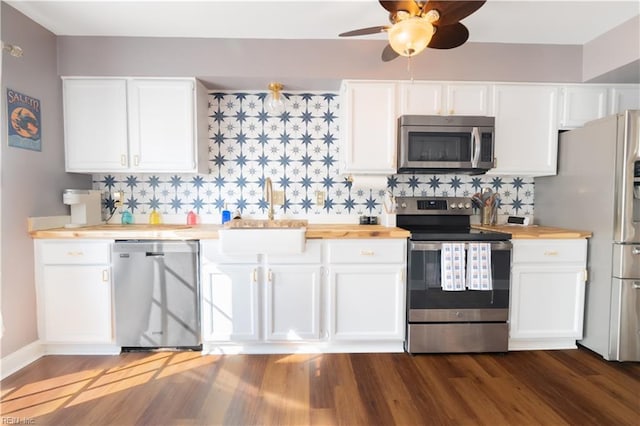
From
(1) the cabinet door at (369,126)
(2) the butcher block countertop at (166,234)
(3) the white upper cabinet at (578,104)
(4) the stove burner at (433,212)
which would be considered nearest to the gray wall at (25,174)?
(2) the butcher block countertop at (166,234)

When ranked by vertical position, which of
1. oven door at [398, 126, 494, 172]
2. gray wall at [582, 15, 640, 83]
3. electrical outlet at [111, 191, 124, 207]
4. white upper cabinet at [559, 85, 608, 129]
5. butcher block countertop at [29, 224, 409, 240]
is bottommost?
butcher block countertop at [29, 224, 409, 240]

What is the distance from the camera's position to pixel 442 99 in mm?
2623

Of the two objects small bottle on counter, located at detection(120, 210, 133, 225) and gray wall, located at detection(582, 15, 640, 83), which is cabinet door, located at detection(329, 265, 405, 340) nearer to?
small bottle on counter, located at detection(120, 210, 133, 225)

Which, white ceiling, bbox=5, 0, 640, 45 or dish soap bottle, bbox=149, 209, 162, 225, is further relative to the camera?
dish soap bottle, bbox=149, 209, 162, 225

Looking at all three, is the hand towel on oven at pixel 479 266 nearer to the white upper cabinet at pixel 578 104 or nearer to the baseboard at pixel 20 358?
the white upper cabinet at pixel 578 104

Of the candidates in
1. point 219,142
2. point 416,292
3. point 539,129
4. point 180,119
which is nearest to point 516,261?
point 416,292

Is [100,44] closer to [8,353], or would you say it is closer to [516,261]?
[8,353]

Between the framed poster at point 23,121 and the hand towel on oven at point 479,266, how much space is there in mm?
3231

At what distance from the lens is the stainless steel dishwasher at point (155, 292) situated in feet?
7.61

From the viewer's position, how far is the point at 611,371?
2.19 meters

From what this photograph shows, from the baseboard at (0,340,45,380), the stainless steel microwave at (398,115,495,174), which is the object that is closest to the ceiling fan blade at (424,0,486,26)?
the stainless steel microwave at (398,115,495,174)

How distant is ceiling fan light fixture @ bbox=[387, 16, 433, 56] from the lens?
1.57 m

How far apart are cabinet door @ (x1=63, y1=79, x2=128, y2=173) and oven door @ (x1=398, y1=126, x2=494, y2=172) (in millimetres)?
2242

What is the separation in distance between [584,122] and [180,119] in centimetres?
331
